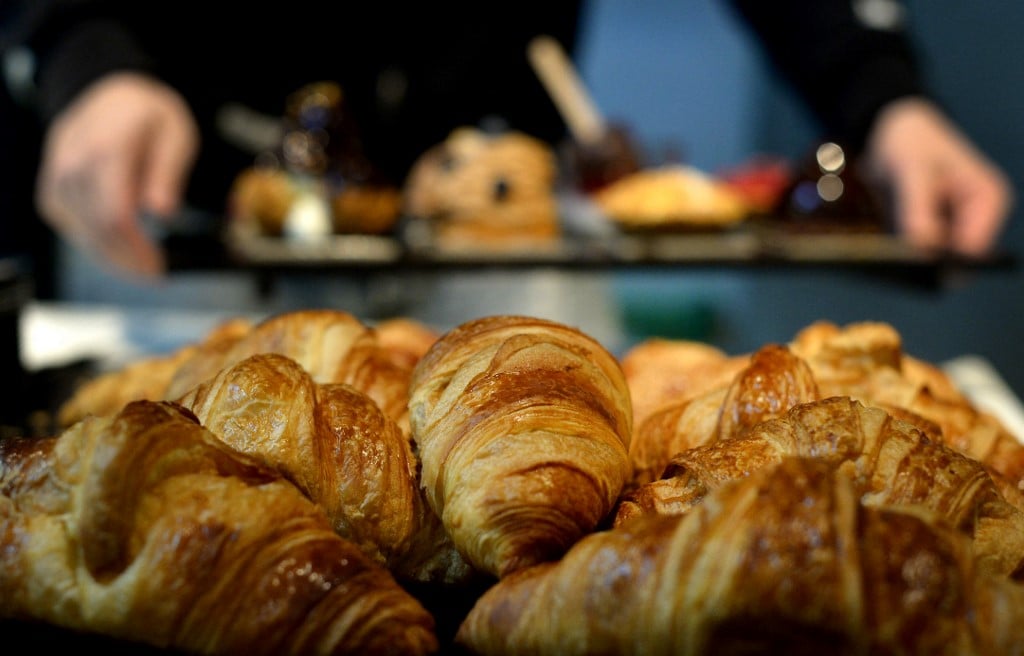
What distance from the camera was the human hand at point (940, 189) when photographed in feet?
7.89

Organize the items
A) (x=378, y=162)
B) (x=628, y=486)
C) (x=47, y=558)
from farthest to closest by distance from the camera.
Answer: (x=378, y=162), (x=628, y=486), (x=47, y=558)

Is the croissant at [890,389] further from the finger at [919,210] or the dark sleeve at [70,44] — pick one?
the dark sleeve at [70,44]

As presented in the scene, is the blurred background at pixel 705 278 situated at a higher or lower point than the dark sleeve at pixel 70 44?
lower

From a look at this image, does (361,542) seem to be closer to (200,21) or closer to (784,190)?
(784,190)

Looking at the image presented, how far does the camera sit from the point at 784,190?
3047 mm

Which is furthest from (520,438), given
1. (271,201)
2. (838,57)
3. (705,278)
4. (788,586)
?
(705,278)

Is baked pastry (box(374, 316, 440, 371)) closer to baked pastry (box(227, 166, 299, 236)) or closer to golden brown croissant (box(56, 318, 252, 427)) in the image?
golden brown croissant (box(56, 318, 252, 427))

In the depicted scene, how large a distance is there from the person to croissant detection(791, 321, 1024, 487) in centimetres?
166

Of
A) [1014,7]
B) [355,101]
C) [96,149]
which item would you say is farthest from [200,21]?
[1014,7]

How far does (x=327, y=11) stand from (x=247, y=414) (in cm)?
344

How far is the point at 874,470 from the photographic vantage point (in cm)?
62

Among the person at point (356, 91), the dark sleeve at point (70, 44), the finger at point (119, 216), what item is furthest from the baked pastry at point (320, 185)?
the finger at point (119, 216)

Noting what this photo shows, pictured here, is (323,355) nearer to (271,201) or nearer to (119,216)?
(119,216)

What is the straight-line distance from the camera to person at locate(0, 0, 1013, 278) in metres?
2.10
